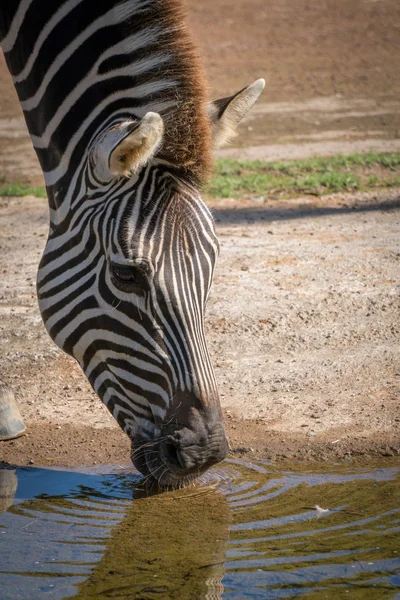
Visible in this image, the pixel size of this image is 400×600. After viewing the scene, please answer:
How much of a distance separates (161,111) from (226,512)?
80.3 inches

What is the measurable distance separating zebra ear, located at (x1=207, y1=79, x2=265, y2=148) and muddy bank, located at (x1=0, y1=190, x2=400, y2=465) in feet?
6.41

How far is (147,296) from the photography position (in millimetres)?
3906

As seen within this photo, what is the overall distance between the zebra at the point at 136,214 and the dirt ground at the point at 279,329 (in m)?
1.39

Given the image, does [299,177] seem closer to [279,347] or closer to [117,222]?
[279,347]

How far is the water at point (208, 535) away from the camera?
387 centimetres

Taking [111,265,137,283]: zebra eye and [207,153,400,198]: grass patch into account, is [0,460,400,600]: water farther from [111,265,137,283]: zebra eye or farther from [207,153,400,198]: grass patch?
[207,153,400,198]: grass patch

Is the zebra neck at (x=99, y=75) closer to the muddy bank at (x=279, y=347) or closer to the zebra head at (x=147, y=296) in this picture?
the zebra head at (x=147, y=296)

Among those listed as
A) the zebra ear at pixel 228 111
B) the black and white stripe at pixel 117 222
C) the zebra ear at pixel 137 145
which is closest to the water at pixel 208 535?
the black and white stripe at pixel 117 222

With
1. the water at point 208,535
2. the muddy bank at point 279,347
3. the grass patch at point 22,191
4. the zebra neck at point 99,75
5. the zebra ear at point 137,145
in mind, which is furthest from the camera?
the grass patch at point 22,191

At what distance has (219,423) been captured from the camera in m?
3.82

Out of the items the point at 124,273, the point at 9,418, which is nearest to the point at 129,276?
the point at 124,273

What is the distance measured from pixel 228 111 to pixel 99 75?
68 centimetres

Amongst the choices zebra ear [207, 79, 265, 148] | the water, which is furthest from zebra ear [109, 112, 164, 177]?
the water

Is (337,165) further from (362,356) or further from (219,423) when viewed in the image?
(219,423)
